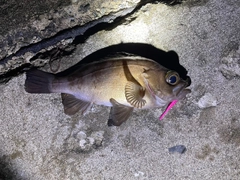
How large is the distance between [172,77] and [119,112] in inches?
16.1

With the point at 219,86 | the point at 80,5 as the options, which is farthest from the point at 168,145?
the point at 80,5

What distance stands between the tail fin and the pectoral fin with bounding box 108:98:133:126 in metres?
0.44

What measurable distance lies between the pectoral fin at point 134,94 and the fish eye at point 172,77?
17cm

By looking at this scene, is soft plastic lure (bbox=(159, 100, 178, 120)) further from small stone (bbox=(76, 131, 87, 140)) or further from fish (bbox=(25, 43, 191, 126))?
small stone (bbox=(76, 131, 87, 140))

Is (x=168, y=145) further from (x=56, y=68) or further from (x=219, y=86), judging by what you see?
(x=56, y=68)

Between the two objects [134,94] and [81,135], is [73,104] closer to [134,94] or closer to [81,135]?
[81,135]

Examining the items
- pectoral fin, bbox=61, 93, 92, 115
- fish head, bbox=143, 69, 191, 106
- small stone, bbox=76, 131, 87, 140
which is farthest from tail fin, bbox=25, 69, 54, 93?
fish head, bbox=143, 69, 191, 106

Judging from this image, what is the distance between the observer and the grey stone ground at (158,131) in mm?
2301

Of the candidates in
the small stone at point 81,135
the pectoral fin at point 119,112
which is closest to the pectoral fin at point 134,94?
the pectoral fin at point 119,112

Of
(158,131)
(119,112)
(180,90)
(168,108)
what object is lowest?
(158,131)

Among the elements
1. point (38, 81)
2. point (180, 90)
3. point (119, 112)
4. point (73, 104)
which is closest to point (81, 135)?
point (73, 104)

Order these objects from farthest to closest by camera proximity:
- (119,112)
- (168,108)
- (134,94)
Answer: (168,108), (119,112), (134,94)

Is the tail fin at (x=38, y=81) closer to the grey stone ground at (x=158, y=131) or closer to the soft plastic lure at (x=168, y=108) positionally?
the grey stone ground at (x=158, y=131)

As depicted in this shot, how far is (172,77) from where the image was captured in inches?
80.0
